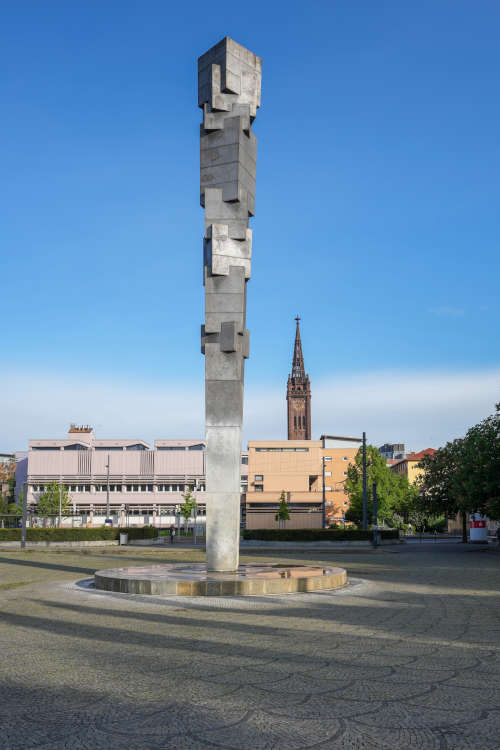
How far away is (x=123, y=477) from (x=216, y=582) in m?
92.4

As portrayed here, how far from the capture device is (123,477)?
103 metres

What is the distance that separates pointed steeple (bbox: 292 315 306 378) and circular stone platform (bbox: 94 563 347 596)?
6421 inches

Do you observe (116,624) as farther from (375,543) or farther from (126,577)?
(375,543)

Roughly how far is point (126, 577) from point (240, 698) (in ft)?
31.6

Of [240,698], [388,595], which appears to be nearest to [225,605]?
[388,595]

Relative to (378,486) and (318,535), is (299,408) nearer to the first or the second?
(378,486)

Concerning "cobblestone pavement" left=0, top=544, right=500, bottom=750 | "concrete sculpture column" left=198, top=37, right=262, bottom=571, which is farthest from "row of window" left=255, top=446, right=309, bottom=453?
"cobblestone pavement" left=0, top=544, right=500, bottom=750

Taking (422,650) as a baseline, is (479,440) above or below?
above

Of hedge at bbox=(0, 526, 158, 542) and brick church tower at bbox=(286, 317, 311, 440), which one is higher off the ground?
brick church tower at bbox=(286, 317, 311, 440)

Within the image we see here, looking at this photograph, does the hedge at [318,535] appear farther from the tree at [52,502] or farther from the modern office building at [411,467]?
the modern office building at [411,467]

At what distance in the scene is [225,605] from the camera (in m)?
12.0

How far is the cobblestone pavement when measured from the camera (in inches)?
179

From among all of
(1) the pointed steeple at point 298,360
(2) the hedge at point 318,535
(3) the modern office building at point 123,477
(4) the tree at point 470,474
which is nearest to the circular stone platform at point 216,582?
(4) the tree at point 470,474

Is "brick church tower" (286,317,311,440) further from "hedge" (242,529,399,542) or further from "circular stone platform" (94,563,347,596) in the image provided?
"circular stone platform" (94,563,347,596)
